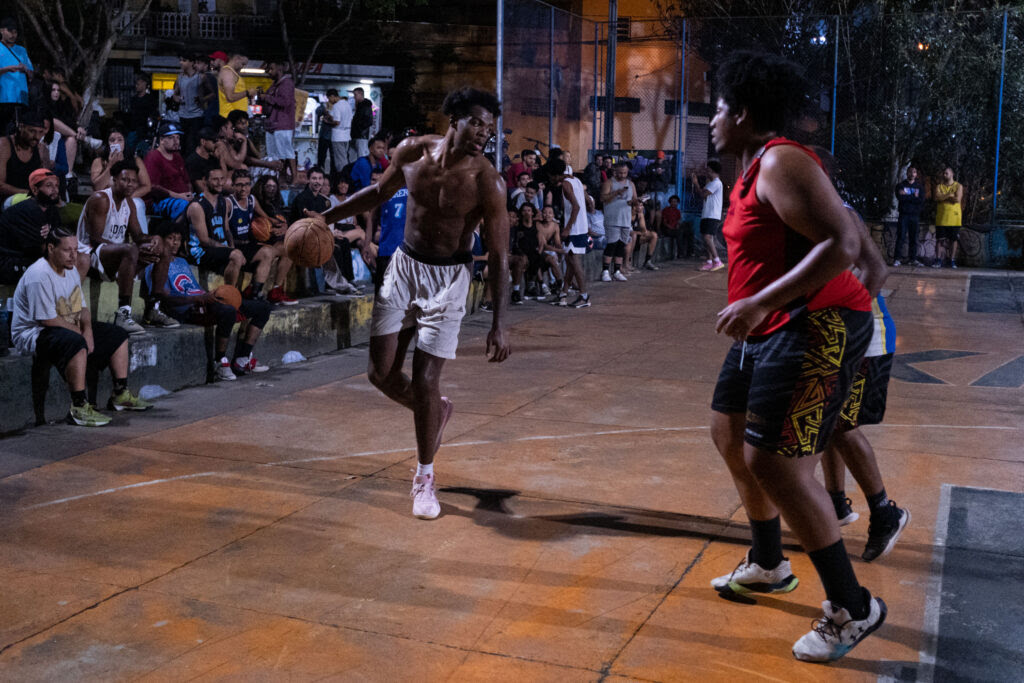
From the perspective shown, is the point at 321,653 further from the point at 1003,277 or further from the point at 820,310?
the point at 1003,277

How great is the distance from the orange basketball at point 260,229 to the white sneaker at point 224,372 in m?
1.66

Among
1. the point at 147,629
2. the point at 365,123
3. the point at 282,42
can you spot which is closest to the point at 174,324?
the point at 147,629

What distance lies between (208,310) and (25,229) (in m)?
1.41

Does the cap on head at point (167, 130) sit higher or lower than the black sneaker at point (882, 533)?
higher

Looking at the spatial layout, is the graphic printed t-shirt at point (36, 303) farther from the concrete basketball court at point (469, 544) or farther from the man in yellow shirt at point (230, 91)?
the man in yellow shirt at point (230, 91)

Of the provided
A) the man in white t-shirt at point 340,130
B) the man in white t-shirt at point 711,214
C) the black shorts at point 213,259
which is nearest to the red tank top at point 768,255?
the black shorts at point 213,259

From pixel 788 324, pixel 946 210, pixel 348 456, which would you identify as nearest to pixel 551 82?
pixel 946 210

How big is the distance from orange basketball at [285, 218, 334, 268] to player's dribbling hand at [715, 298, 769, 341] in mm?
2974

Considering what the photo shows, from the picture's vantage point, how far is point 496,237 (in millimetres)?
5422

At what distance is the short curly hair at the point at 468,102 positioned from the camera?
5223 millimetres

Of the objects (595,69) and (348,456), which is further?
(595,69)

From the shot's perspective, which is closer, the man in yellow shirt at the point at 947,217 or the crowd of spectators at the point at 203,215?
the crowd of spectators at the point at 203,215

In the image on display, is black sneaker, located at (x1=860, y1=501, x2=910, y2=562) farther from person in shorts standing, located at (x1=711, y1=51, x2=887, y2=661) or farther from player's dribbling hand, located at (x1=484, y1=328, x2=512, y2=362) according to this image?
player's dribbling hand, located at (x1=484, y1=328, x2=512, y2=362)

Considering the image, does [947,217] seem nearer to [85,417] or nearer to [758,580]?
[85,417]
